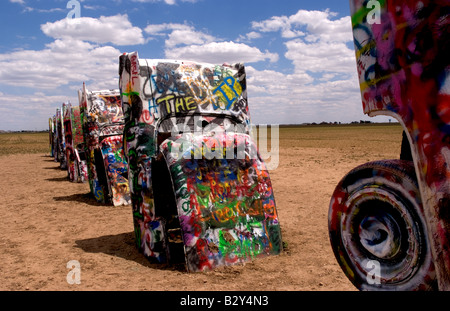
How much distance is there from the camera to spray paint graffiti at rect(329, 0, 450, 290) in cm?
191

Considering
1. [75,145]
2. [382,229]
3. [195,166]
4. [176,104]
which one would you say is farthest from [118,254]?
[75,145]

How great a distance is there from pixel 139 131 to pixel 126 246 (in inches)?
81.7

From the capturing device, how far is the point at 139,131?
6.15 meters

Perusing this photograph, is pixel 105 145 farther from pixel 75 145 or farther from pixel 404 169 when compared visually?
pixel 404 169

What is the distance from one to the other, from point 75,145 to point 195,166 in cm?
1154

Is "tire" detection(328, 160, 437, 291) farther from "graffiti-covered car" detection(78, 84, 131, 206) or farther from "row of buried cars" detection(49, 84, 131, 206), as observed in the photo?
"graffiti-covered car" detection(78, 84, 131, 206)

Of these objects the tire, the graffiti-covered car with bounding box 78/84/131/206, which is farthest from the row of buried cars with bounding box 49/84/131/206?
the tire

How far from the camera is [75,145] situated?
50.3 feet

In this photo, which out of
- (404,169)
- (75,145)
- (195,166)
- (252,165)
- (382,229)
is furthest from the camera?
(75,145)

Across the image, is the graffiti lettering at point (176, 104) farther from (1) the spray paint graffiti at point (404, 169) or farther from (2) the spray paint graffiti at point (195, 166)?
(1) the spray paint graffiti at point (404, 169)

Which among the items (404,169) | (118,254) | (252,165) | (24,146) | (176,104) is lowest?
(118,254)

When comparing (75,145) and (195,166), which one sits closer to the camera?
(195,166)

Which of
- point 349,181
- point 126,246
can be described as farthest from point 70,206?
point 349,181
